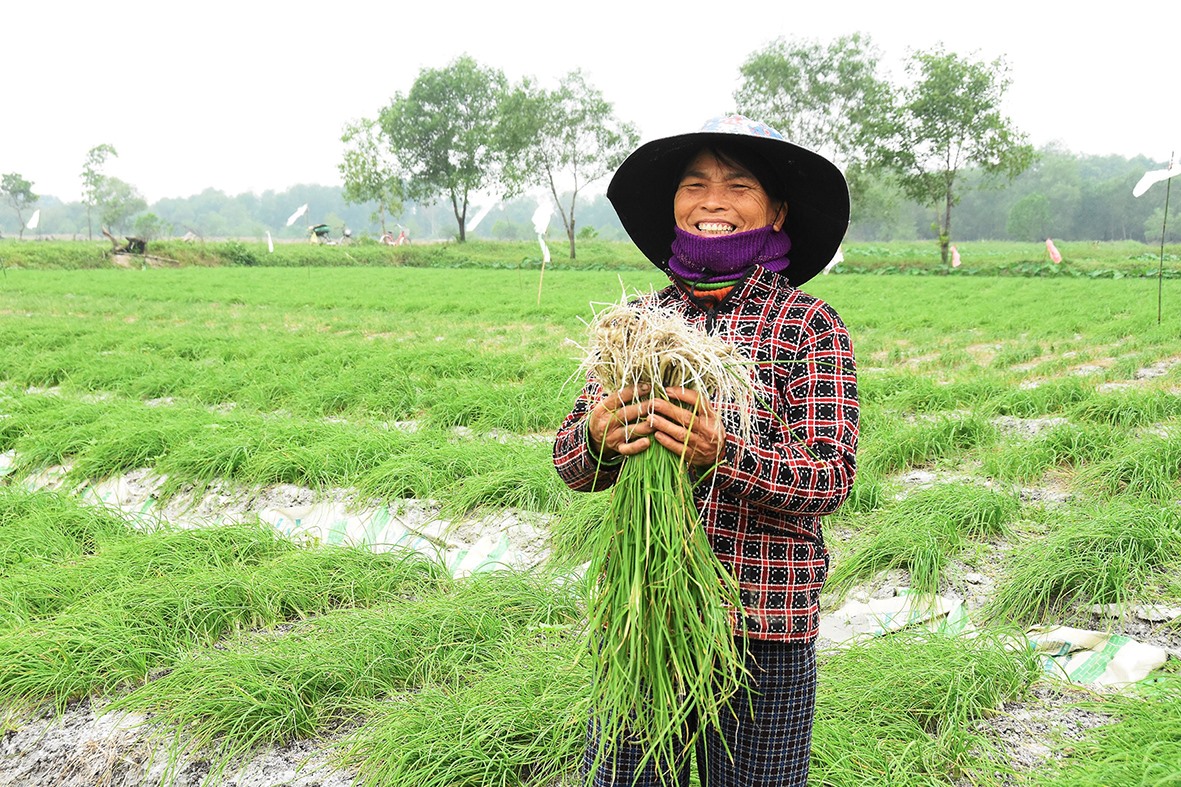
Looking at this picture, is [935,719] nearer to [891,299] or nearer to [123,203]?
[891,299]

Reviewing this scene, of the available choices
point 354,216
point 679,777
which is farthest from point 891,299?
point 354,216

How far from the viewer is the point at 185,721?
2.40m

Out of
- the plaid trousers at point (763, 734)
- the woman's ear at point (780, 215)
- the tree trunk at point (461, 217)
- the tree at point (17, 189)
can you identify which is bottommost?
the plaid trousers at point (763, 734)

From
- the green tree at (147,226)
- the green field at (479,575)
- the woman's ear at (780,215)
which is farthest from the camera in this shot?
the green tree at (147,226)

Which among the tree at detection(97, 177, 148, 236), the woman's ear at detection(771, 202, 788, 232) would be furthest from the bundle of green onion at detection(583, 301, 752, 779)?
the tree at detection(97, 177, 148, 236)

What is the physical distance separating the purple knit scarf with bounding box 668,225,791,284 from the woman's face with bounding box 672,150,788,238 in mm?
24

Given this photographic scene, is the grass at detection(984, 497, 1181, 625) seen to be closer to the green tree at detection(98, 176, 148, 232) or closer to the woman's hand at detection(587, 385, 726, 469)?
the woman's hand at detection(587, 385, 726, 469)

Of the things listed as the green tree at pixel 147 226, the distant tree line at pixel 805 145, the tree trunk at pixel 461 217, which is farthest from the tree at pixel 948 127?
the green tree at pixel 147 226

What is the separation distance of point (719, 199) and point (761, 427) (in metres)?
0.42

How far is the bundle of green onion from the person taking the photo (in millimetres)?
1229

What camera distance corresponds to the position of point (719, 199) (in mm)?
1483

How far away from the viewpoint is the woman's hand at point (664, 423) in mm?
1230

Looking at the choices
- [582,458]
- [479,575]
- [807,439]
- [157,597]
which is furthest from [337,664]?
[807,439]

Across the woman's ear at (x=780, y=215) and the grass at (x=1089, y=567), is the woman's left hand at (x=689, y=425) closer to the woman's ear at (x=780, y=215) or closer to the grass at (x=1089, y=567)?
the woman's ear at (x=780, y=215)
